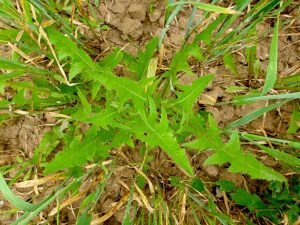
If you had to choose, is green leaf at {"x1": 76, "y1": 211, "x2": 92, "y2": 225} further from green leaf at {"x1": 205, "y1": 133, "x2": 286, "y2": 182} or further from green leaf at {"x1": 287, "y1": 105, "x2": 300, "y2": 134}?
green leaf at {"x1": 287, "y1": 105, "x2": 300, "y2": 134}

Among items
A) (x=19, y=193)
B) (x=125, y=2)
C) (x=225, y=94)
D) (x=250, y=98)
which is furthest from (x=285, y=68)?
(x=19, y=193)

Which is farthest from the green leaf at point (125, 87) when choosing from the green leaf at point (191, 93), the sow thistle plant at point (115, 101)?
the green leaf at point (191, 93)

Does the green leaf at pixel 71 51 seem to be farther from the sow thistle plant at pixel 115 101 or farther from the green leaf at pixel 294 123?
the green leaf at pixel 294 123

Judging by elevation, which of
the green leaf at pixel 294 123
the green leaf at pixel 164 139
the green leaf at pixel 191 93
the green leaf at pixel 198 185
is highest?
the green leaf at pixel 191 93

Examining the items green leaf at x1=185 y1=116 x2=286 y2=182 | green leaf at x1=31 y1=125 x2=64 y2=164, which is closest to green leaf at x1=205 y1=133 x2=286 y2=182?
green leaf at x1=185 y1=116 x2=286 y2=182

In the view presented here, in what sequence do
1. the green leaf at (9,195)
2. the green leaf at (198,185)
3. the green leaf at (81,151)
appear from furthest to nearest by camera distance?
the green leaf at (198,185), the green leaf at (81,151), the green leaf at (9,195)

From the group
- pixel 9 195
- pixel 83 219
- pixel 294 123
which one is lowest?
pixel 83 219

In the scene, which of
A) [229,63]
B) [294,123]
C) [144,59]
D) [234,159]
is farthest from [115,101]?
[294,123]

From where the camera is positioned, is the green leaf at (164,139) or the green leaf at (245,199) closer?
the green leaf at (164,139)

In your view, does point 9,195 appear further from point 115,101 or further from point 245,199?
point 245,199
